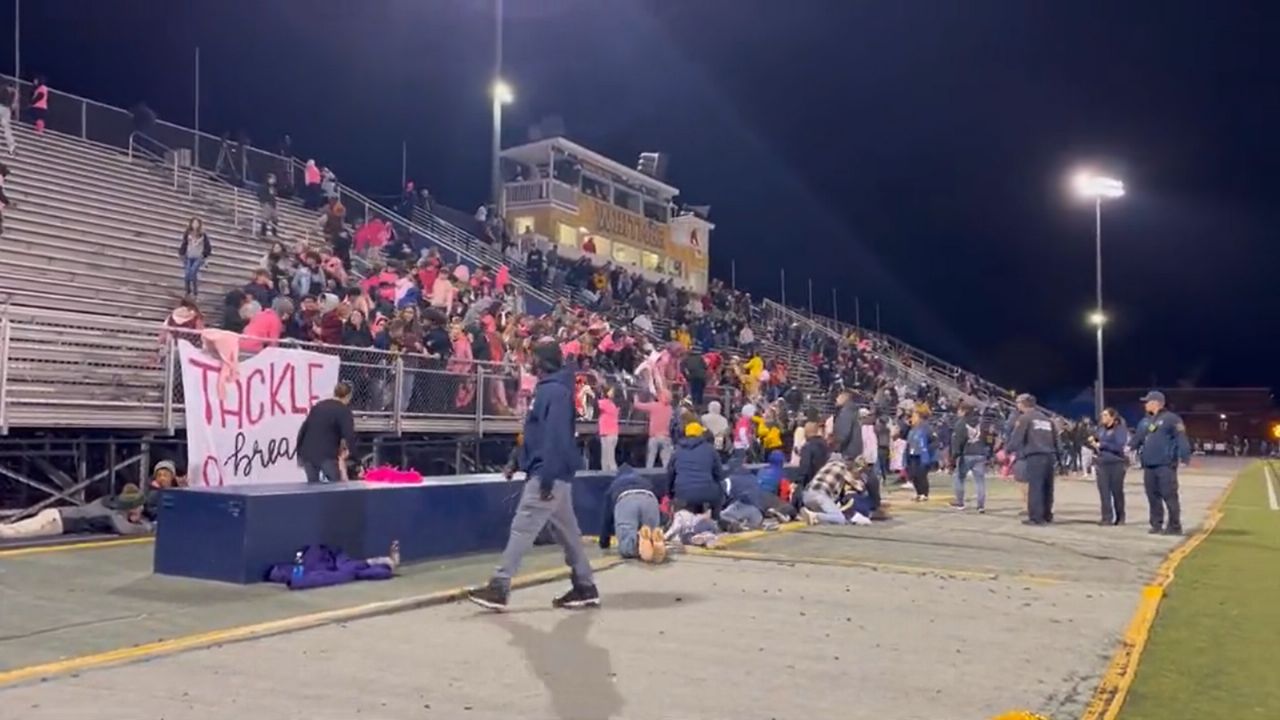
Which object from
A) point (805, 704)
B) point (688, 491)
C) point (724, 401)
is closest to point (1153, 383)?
point (724, 401)

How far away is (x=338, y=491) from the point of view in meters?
10.1

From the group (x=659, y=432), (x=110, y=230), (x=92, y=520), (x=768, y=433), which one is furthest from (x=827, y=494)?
(x=110, y=230)

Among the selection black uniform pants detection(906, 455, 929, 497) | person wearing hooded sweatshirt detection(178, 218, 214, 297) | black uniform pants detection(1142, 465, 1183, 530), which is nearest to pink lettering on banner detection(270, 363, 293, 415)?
person wearing hooded sweatshirt detection(178, 218, 214, 297)

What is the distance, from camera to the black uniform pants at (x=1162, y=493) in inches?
607

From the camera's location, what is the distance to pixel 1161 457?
50.1 ft

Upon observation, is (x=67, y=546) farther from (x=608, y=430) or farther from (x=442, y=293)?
(x=442, y=293)

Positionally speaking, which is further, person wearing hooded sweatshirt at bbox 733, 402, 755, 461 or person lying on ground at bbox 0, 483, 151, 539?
person wearing hooded sweatshirt at bbox 733, 402, 755, 461

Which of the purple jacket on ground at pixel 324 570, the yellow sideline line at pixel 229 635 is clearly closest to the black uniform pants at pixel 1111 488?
the yellow sideline line at pixel 229 635

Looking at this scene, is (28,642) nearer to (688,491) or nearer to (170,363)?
(170,363)

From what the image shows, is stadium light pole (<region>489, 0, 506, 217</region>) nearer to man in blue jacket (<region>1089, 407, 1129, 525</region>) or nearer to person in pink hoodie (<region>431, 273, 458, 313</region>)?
person in pink hoodie (<region>431, 273, 458, 313</region>)

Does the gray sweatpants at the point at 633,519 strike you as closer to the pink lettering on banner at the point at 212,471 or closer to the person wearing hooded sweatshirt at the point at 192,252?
the pink lettering on banner at the point at 212,471

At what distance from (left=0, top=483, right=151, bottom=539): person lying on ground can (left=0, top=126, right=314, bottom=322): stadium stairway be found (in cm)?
429

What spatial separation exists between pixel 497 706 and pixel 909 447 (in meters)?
17.4

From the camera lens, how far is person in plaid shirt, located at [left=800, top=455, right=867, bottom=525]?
52.7 feet
